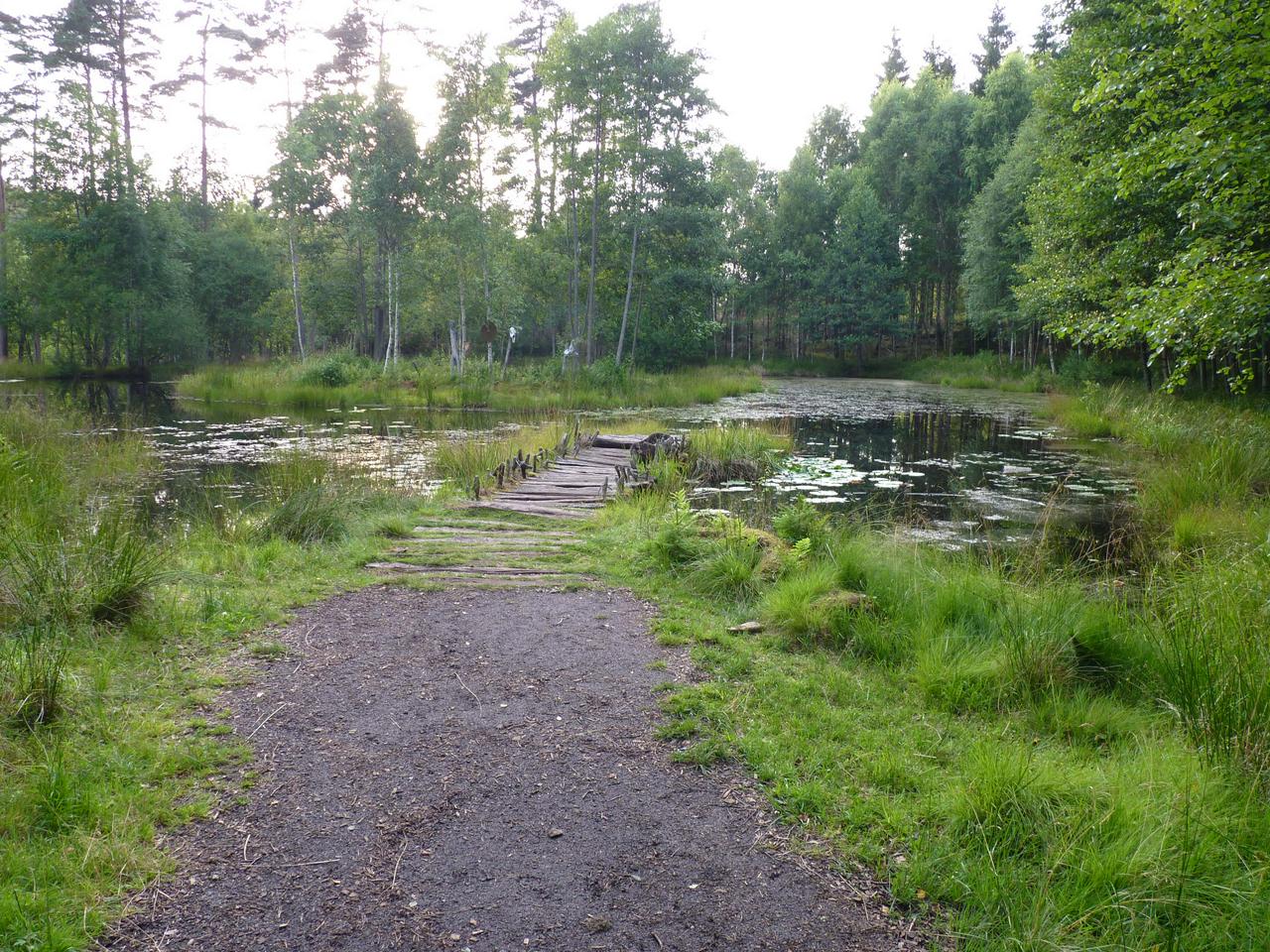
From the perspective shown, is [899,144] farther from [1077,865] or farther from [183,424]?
[1077,865]

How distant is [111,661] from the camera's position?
148 inches

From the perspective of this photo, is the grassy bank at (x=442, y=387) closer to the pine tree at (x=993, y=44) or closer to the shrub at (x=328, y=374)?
the shrub at (x=328, y=374)

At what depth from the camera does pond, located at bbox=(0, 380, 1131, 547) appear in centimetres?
931

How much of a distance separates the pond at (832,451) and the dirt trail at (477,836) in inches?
197

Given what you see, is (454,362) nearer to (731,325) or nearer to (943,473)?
(943,473)

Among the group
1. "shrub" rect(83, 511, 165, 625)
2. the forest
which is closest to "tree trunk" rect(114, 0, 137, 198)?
the forest

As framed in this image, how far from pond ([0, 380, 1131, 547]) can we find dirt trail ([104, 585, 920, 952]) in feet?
16.4

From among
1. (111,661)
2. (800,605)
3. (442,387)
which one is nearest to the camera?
(111,661)

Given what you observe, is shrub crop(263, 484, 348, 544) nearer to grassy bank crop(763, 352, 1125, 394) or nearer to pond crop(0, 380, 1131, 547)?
pond crop(0, 380, 1131, 547)

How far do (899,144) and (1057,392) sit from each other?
22689mm

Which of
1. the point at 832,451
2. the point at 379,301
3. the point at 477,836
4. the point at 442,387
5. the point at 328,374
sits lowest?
the point at 477,836

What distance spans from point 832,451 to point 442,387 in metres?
13.9

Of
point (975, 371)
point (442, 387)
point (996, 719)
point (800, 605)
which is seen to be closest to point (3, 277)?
point (442, 387)

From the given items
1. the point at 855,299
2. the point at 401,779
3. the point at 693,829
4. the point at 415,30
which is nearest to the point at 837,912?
the point at 693,829
